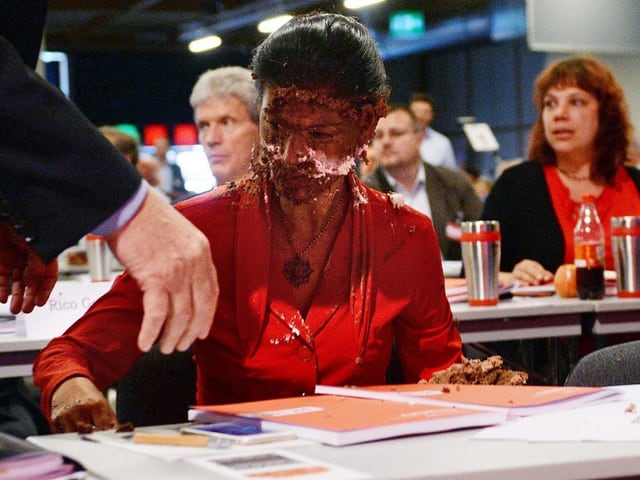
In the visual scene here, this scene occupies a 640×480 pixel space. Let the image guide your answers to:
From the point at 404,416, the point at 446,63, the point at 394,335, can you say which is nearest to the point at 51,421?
the point at 404,416

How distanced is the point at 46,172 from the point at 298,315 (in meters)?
0.82

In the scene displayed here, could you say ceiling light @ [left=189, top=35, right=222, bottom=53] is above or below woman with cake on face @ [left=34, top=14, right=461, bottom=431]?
above

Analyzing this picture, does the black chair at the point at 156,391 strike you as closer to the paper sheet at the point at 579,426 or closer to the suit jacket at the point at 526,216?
the paper sheet at the point at 579,426

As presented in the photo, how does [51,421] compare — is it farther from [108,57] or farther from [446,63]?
[108,57]

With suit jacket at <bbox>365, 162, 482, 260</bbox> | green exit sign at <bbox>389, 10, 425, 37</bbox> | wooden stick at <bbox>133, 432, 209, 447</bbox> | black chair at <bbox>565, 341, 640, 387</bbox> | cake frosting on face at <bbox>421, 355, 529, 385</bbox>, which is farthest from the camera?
green exit sign at <bbox>389, 10, 425, 37</bbox>

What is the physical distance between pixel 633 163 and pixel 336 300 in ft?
8.25

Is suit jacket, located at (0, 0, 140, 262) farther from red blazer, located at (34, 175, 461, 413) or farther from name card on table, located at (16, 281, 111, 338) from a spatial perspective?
name card on table, located at (16, 281, 111, 338)

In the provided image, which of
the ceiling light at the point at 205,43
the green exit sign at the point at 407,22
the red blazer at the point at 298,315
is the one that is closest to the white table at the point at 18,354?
the red blazer at the point at 298,315

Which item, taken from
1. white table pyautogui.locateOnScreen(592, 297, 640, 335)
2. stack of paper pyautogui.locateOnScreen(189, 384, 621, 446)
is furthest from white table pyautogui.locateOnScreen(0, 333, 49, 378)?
white table pyautogui.locateOnScreen(592, 297, 640, 335)

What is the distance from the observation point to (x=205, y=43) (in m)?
18.7

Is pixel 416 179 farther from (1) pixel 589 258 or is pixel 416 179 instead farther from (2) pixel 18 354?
(2) pixel 18 354

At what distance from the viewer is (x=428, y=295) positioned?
6.56 ft

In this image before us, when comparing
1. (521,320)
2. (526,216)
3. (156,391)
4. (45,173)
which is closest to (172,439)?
(45,173)

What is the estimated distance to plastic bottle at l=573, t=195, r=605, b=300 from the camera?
125 inches
